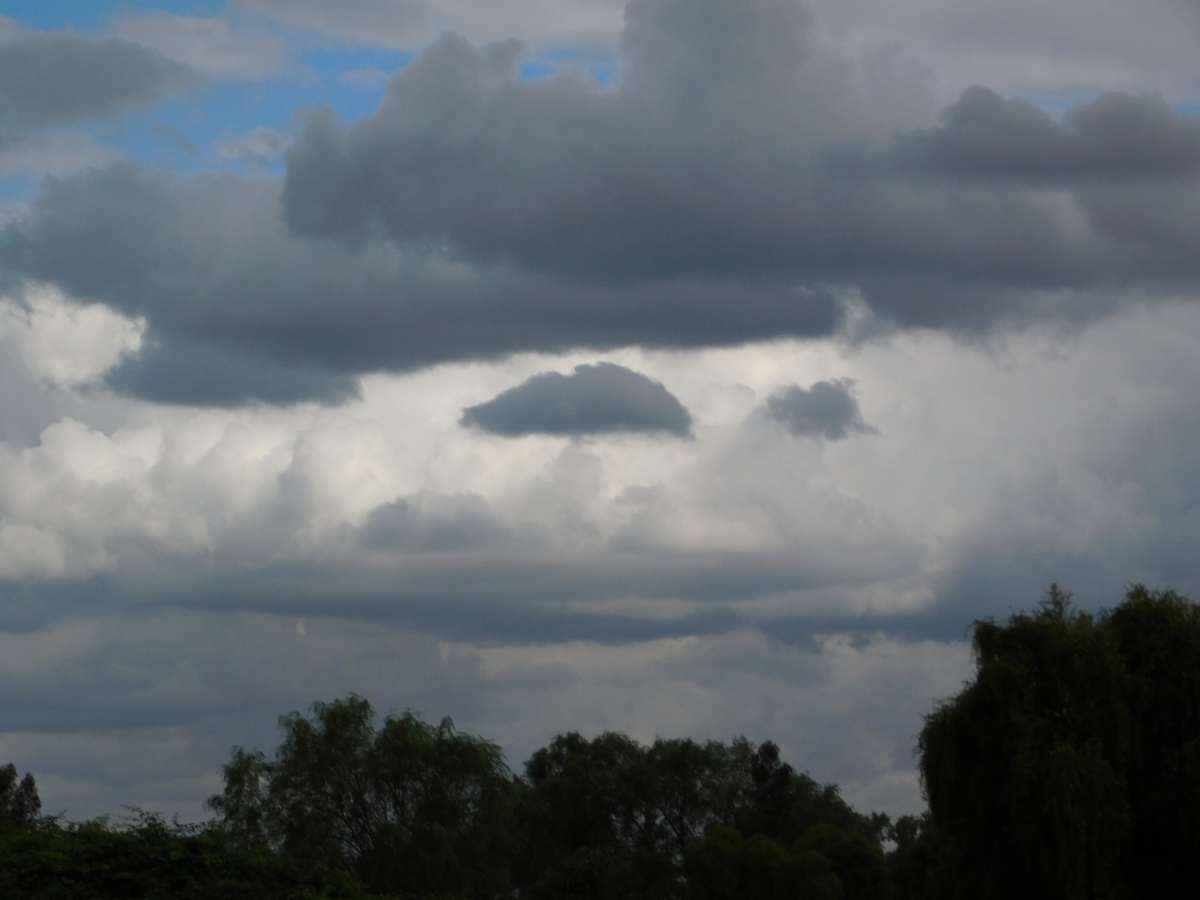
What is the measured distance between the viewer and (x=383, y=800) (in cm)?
7469

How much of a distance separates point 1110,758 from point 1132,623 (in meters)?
4.03

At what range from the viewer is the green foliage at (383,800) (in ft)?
235

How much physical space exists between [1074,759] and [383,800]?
40966 millimetres

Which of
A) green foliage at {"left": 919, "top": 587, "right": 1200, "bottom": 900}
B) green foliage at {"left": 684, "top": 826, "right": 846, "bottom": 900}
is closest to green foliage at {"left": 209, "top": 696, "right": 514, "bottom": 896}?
green foliage at {"left": 684, "top": 826, "right": 846, "bottom": 900}

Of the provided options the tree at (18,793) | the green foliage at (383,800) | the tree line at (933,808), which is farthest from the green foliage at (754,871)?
the tree at (18,793)

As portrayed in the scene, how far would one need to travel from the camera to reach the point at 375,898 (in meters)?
32.8

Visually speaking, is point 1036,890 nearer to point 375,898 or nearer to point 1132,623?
point 1132,623

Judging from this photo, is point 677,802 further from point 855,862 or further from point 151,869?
point 151,869

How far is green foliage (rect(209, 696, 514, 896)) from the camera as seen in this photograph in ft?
235

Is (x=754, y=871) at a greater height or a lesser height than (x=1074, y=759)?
lesser

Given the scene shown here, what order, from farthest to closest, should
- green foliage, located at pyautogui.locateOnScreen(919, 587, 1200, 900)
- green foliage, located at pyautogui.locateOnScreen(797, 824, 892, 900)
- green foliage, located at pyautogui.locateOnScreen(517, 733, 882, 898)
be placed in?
green foliage, located at pyautogui.locateOnScreen(517, 733, 882, 898), green foliage, located at pyautogui.locateOnScreen(797, 824, 892, 900), green foliage, located at pyautogui.locateOnScreen(919, 587, 1200, 900)

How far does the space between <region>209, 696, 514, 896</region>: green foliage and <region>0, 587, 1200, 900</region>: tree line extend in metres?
0.09

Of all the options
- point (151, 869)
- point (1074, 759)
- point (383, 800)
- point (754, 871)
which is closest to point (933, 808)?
point (1074, 759)

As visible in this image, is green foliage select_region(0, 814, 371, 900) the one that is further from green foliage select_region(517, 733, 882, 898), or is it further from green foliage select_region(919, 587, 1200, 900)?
green foliage select_region(517, 733, 882, 898)
